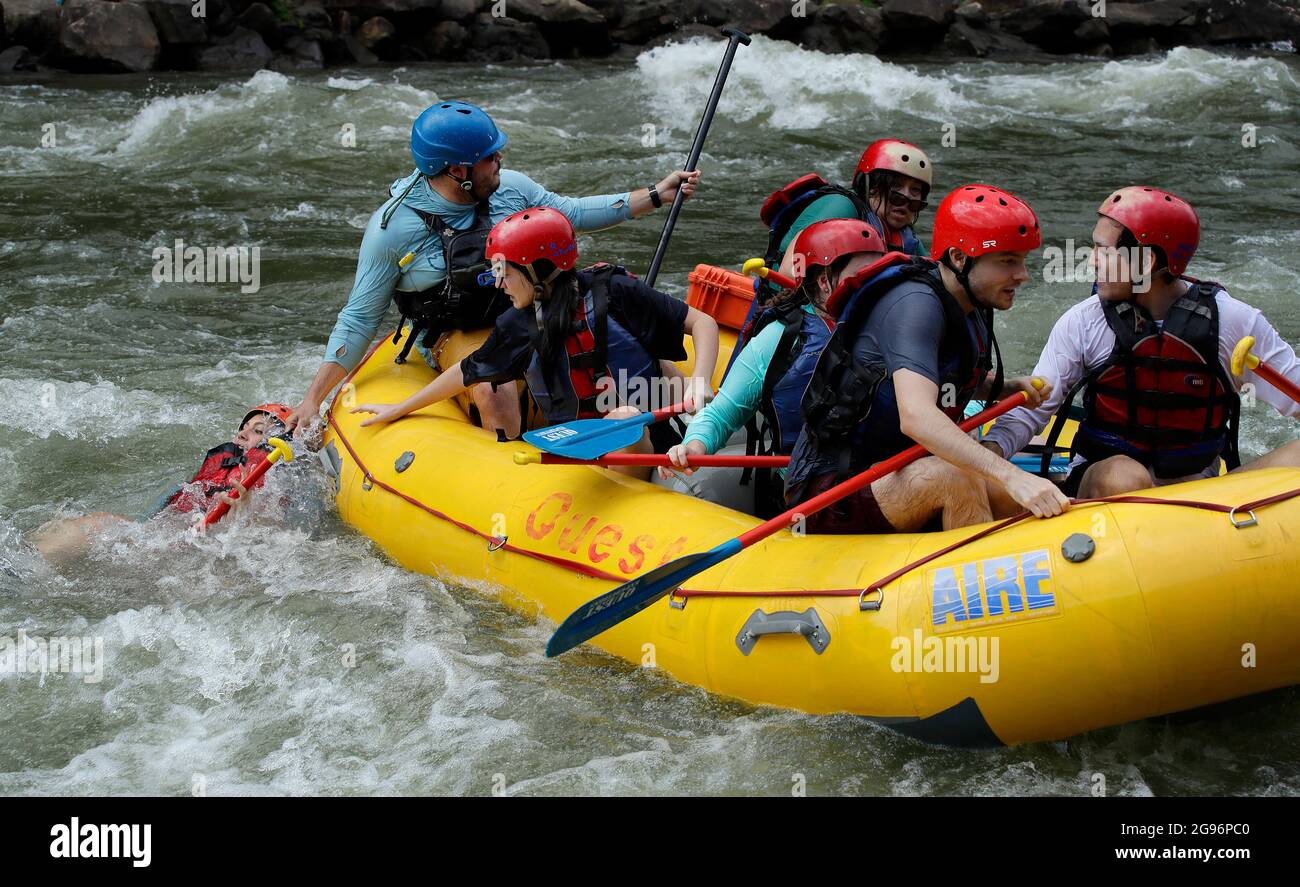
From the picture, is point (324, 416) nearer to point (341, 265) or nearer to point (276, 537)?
point (276, 537)

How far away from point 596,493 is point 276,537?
4.97 ft

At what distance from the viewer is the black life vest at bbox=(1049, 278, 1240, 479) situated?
144 inches

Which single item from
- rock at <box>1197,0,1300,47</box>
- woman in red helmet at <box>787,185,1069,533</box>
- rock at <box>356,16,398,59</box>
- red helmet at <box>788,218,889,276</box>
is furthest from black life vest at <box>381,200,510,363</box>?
rock at <box>1197,0,1300,47</box>

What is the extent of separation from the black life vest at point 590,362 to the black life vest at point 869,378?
0.94 metres

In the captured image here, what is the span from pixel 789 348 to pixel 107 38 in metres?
11.6

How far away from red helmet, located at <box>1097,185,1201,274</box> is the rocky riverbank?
11808mm

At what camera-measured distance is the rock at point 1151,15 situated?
15.5 m

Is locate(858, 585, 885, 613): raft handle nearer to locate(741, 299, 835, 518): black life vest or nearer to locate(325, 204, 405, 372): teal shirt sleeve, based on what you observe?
locate(741, 299, 835, 518): black life vest

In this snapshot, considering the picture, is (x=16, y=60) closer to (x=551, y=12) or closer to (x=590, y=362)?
(x=551, y=12)

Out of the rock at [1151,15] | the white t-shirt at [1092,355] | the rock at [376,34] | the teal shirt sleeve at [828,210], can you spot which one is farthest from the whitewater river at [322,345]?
the teal shirt sleeve at [828,210]

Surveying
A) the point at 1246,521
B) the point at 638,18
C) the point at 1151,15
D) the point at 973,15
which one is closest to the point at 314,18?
the point at 638,18

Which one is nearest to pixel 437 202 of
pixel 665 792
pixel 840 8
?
pixel 665 792

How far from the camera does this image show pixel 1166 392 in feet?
12.3

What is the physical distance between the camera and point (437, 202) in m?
5.15
